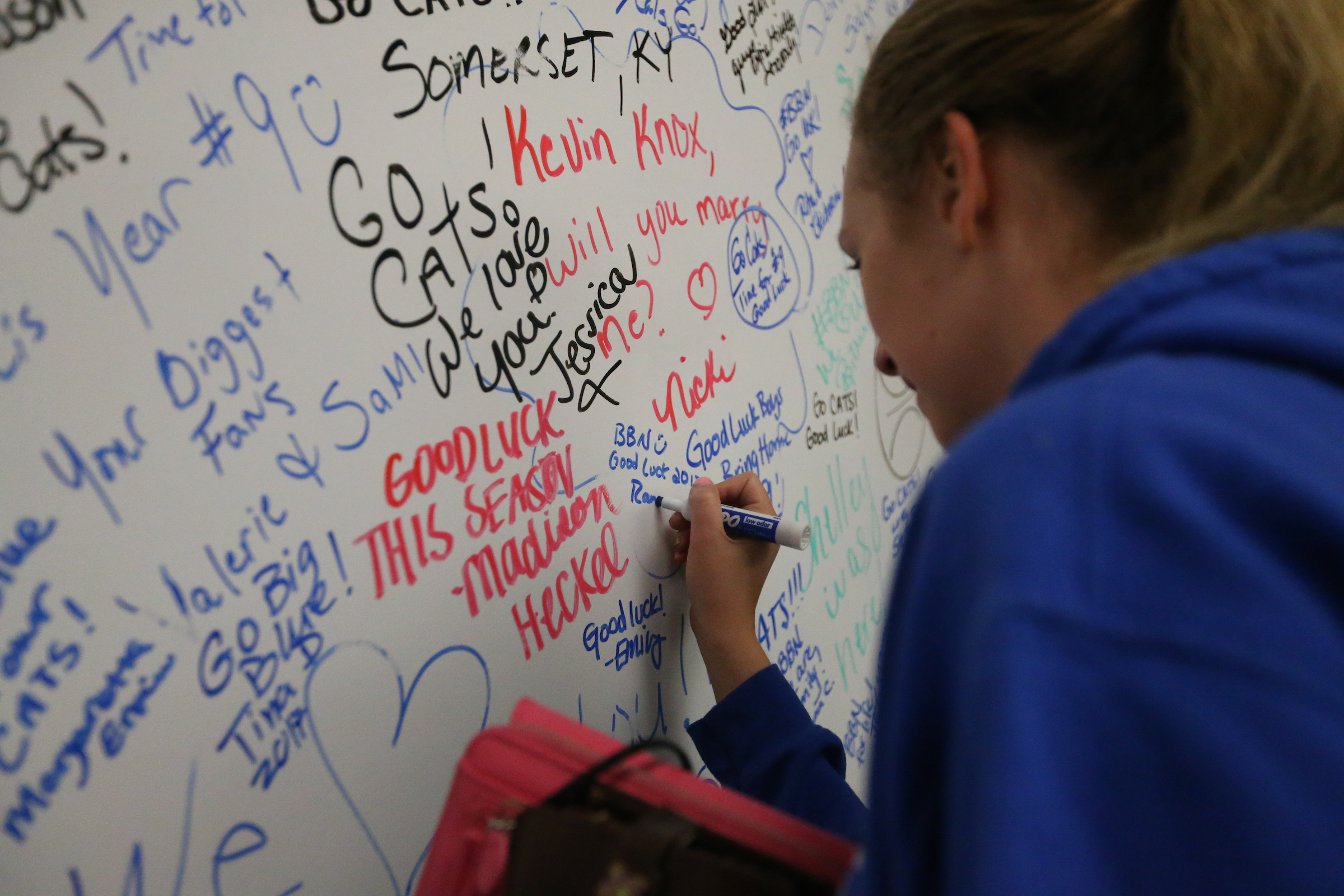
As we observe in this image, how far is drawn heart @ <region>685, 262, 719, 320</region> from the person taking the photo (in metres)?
0.69

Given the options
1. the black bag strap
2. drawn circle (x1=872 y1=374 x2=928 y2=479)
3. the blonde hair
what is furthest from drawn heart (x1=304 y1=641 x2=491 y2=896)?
drawn circle (x1=872 y1=374 x2=928 y2=479)

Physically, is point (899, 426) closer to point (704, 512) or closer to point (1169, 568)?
point (704, 512)

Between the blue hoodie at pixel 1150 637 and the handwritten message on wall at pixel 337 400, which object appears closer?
the blue hoodie at pixel 1150 637

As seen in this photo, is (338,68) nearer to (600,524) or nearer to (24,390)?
(24,390)

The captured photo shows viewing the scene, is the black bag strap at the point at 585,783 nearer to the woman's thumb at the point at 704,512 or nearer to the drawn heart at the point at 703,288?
the woman's thumb at the point at 704,512

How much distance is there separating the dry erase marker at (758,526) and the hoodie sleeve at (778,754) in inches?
3.9

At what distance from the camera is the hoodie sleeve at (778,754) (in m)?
0.57

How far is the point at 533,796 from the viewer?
0.41m

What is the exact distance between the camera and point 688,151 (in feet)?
2.22

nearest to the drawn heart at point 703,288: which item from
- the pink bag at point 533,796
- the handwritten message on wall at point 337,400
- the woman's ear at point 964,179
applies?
the handwritten message on wall at point 337,400

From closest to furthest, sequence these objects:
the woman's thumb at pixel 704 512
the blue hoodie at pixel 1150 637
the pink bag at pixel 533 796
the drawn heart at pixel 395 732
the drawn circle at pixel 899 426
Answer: the blue hoodie at pixel 1150 637
the pink bag at pixel 533 796
the drawn heart at pixel 395 732
the woman's thumb at pixel 704 512
the drawn circle at pixel 899 426

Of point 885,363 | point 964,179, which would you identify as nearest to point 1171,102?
point 964,179

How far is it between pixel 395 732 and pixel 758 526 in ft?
0.99

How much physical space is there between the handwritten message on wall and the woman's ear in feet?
0.80
